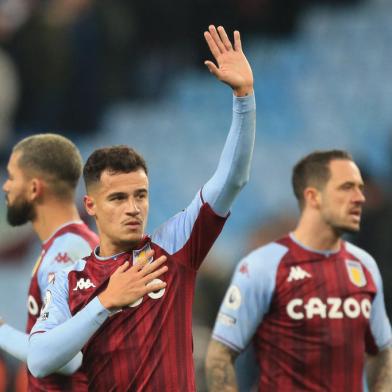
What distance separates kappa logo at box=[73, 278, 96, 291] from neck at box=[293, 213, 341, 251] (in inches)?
69.5

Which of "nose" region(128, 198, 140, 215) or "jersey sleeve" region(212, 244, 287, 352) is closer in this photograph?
"nose" region(128, 198, 140, 215)

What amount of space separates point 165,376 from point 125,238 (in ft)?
1.86

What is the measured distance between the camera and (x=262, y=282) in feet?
18.4

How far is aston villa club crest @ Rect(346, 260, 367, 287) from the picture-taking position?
5.68 metres

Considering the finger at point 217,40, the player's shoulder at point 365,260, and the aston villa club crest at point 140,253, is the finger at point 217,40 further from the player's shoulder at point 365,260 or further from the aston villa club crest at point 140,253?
the player's shoulder at point 365,260

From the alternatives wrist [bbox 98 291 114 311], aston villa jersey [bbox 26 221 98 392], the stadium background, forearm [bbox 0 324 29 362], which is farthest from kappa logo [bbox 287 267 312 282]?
the stadium background

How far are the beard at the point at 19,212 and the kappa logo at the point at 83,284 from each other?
49.1 inches

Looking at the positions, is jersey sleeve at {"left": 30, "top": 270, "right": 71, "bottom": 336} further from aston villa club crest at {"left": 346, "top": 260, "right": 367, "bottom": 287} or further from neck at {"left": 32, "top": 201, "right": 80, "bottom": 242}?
aston villa club crest at {"left": 346, "top": 260, "right": 367, "bottom": 287}

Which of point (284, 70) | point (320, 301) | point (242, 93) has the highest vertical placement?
A: point (284, 70)

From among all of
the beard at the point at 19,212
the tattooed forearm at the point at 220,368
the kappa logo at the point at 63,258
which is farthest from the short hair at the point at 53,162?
the tattooed forearm at the point at 220,368

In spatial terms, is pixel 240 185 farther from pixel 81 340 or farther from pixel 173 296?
pixel 81 340

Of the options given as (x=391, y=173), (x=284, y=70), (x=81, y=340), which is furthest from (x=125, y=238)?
(x=284, y=70)

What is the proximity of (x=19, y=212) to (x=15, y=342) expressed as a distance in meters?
0.88

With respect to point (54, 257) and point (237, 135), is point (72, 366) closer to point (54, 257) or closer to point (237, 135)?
point (54, 257)
